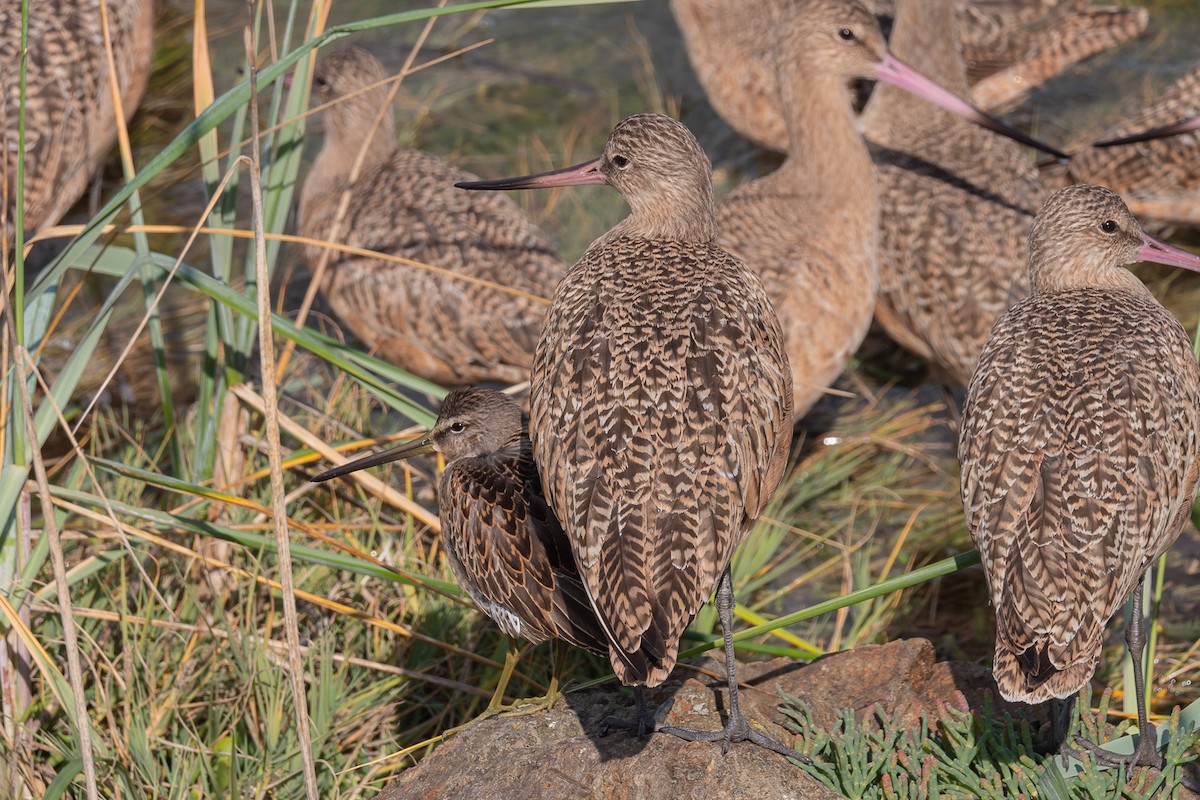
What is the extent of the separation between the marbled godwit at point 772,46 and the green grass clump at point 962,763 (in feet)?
14.3

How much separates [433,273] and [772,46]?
104 inches

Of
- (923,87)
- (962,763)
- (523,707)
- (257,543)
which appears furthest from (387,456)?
(923,87)

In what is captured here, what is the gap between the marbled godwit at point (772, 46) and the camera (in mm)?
7242

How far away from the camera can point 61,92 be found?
18.7 feet

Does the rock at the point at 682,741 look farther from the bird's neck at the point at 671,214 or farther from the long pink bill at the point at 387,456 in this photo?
the bird's neck at the point at 671,214

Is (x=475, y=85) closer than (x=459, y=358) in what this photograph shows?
No

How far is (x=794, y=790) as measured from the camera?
3135 millimetres

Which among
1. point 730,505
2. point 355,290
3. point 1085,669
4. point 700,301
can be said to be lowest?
point 355,290

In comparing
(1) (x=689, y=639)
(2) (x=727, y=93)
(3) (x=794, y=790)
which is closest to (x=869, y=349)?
(2) (x=727, y=93)

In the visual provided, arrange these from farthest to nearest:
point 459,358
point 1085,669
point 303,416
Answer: point 459,358 < point 303,416 < point 1085,669

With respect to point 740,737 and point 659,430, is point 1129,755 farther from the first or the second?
point 659,430

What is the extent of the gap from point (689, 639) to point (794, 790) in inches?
36.4

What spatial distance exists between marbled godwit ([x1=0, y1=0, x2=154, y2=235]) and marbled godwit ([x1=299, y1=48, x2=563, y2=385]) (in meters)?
0.90

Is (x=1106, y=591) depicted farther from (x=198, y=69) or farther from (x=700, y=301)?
(x=198, y=69)
